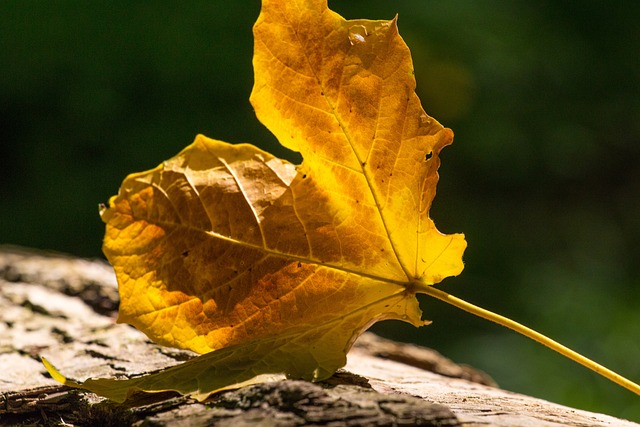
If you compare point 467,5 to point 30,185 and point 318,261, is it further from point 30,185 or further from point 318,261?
point 318,261

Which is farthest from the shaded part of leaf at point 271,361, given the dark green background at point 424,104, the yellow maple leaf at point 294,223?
the dark green background at point 424,104

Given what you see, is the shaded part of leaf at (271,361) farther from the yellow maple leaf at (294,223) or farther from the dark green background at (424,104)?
the dark green background at (424,104)

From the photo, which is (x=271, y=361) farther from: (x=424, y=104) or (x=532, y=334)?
Result: (x=424, y=104)

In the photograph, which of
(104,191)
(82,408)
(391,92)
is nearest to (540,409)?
(391,92)

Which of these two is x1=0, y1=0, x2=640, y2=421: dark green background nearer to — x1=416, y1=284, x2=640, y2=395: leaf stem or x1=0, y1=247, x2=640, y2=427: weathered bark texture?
x1=0, y1=247, x2=640, y2=427: weathered bark texture

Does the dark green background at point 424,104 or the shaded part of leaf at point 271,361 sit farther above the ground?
the dark green background at point 424,104
